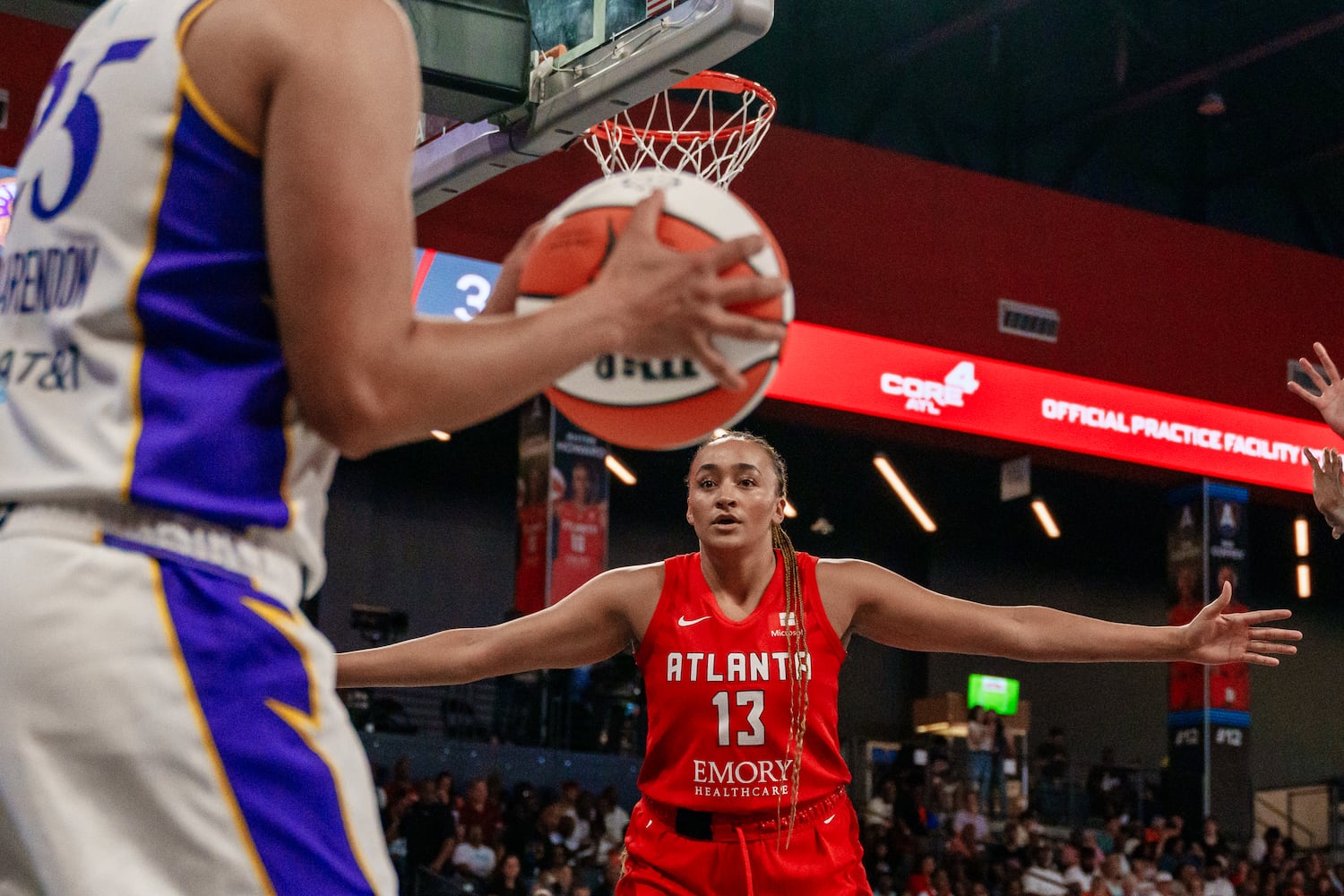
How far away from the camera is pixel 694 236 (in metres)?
1.95

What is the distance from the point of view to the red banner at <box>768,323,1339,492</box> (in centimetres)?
1502

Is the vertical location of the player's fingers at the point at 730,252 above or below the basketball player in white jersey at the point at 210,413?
above

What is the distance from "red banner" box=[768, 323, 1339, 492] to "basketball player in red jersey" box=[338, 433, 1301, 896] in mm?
9728

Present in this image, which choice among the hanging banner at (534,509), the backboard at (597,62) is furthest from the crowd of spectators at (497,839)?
the backboard at (597,62)

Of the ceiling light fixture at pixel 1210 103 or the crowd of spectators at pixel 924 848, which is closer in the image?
the crowd of spectators at pixel 924 848

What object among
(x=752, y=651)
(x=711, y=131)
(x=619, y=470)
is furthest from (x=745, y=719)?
(x=619, y=470)

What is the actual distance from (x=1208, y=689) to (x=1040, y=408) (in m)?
4.18

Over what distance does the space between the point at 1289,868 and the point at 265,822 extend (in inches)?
701

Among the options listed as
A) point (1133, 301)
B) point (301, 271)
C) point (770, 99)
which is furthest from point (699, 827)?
point (1133, 301)

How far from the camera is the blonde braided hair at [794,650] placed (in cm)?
425

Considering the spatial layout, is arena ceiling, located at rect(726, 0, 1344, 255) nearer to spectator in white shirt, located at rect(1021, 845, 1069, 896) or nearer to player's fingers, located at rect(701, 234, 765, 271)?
spectator in white shirt, located at rect(1021, 845, 1069, 896)

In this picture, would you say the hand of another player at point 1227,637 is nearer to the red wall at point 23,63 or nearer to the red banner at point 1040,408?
the red wall at point 23,63

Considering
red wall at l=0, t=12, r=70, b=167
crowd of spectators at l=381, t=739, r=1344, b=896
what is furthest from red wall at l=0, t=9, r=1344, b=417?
crowd of spectators at l=381, t=739, r=1344, b=896

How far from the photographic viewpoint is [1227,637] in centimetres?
421
